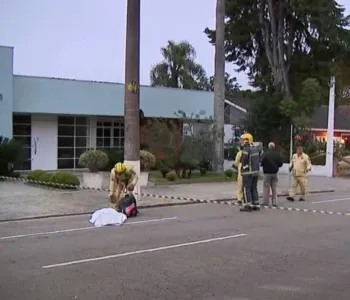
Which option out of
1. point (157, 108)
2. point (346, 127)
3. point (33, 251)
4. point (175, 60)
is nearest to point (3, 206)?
point (33, 251)

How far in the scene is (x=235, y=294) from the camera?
654 centimetres

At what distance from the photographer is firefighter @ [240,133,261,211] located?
1489cm

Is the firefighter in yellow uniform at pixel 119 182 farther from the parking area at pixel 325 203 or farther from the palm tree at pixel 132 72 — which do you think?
the parking area at pixel 325 203

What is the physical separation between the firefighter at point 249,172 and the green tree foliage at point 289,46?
19944mm

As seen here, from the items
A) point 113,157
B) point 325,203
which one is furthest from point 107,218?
point 113,157

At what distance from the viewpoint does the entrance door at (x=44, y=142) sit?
1144 inches

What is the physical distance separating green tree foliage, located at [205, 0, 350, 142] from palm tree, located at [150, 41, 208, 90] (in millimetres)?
15458

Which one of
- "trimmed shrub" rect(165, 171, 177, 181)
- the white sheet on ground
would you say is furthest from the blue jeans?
"trimmed shrub" rect(165, 171, 177, 181)

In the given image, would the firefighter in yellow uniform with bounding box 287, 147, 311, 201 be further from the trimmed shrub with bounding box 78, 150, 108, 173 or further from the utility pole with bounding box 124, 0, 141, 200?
the trimmed shrub with bounding box 78, 150, 108, 173

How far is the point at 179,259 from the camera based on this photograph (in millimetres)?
8469

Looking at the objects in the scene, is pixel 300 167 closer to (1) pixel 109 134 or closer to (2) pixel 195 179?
(2) pixel 195 179

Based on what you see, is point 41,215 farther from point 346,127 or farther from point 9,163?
point 346,127

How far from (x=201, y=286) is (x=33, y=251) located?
3.37 metres

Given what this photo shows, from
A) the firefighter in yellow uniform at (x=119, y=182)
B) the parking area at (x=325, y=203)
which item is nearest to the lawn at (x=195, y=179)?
the parking area at (x=325, y=203)
